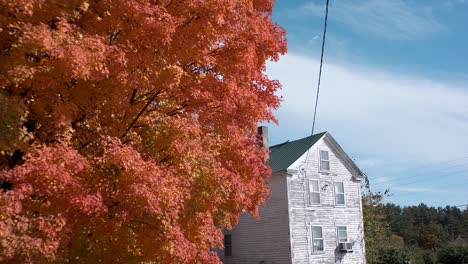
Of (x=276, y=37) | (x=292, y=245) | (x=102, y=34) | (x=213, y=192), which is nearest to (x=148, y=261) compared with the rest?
(x=213, y=192)

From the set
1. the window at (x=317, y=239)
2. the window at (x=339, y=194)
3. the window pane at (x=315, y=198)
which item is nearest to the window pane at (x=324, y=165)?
the window at (x=339, y=194)

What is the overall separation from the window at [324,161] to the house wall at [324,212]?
30 centimetres

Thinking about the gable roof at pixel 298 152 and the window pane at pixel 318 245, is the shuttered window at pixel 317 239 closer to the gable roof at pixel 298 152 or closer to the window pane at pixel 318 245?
the window pane at pixel 318 245

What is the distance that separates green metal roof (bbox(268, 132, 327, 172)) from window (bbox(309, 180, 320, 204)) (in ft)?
6.19

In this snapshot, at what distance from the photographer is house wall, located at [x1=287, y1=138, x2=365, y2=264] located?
29.2 meters

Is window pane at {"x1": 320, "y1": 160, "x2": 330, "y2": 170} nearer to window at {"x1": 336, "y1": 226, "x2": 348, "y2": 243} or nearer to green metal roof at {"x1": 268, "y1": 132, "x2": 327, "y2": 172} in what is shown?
green metal roof at {"x1": 268, "y1": 132, "x2": 327, "y2": 172}

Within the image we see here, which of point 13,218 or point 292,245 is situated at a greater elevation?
point 13,218

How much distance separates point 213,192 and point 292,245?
19316mm

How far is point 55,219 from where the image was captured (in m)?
7.62

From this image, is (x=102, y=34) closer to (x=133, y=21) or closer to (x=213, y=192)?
(x=133, y=21)

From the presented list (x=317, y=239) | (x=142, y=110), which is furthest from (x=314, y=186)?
(x=142, y=110)

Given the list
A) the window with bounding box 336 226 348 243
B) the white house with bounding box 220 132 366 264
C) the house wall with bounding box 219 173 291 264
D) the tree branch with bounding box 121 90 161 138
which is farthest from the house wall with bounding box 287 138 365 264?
the tree branch with bounding box 121 90 161 138

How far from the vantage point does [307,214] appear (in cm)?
2991

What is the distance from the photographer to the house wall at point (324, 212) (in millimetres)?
29219
